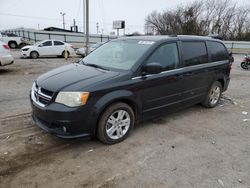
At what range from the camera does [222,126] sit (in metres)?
4.59

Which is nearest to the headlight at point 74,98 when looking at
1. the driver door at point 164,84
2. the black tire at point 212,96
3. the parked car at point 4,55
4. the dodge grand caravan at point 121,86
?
the dodge grand caravan at point 121,86

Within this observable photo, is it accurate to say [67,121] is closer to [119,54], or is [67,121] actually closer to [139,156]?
[139,156]

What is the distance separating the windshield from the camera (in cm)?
392

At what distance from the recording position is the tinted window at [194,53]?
15.1 feet

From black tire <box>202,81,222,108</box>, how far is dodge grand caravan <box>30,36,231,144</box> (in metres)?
0.35

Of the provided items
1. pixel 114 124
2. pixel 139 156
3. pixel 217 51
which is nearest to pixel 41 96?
pixel 114 124

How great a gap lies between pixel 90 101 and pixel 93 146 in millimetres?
829

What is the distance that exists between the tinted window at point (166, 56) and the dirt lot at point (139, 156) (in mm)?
1216

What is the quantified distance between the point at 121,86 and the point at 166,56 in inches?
50.2

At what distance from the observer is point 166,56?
4.27m

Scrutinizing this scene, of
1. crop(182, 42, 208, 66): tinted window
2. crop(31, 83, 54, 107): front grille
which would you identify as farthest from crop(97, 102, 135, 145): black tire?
crop(182, 42, 208, 66): tinted window

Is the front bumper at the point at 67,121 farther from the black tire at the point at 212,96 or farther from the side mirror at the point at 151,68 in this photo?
the black tire at the point at 212,96

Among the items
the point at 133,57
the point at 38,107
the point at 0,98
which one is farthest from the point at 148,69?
the point at 0,98

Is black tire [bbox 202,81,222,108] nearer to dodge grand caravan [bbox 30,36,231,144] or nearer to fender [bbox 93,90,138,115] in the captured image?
dodge grand caravan [bbox 30,36,231,144]
